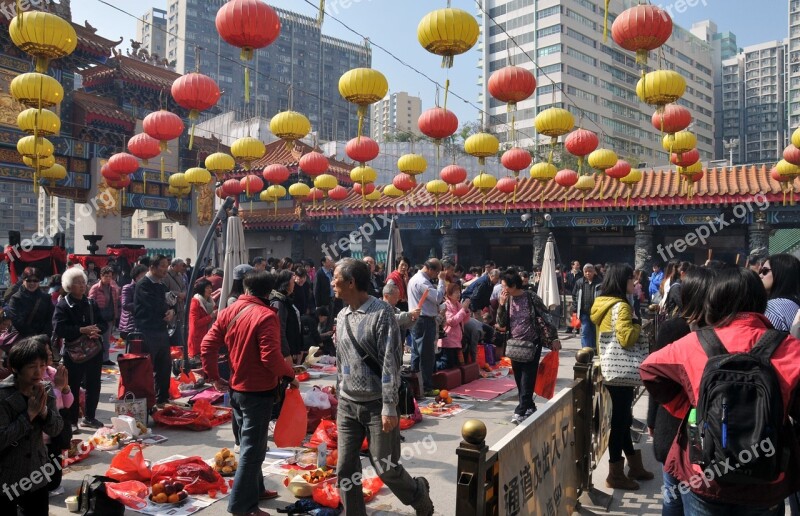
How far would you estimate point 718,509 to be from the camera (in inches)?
84.4

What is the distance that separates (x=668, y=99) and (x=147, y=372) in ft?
23.7

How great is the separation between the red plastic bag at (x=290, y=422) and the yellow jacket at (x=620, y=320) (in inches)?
93.7

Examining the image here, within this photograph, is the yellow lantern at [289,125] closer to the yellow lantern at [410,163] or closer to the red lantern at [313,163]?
the yellow lantern at [410,163]

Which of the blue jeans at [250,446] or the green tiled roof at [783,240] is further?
the green tiled roof at [783,240]

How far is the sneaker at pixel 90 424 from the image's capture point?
5824 millimetres

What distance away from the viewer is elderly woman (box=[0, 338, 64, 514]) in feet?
9.27

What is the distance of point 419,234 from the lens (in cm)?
2134

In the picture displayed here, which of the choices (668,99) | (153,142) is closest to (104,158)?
(153,142)

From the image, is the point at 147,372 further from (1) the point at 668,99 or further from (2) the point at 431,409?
(1) the point at 668,99

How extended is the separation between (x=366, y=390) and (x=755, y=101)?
10084 centimetres

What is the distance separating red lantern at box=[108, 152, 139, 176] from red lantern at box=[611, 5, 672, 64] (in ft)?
37.6

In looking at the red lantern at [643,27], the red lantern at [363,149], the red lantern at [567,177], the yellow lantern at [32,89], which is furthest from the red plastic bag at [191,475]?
the red lantern at [567,177]

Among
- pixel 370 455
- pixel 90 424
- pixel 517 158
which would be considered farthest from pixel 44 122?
pixel 370 455

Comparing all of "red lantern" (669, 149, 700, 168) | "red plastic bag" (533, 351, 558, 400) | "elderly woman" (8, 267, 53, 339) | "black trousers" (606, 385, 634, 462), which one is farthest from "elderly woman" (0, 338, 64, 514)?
"red lantern" (669, 149, 700, 168)
